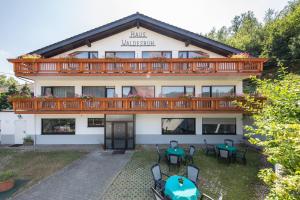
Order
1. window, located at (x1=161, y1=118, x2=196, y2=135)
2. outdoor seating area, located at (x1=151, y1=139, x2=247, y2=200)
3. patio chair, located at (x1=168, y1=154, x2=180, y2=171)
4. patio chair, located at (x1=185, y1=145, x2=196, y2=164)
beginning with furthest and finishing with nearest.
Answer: window, located at (x1=161, y1=118, x2=196, y2=135)
patio chair, located at (x1=185, y1=145, x2=196, y2=164)
patio chair, located at (x1=168, y1=154, x2=180, y2=171)
outdoor seating area, located at (x1=151, y1=139, x2=247, y2=200)

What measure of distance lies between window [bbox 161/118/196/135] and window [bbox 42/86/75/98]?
8.97m

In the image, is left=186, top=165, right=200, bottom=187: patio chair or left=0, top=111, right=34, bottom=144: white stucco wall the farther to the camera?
left=0, top=111, right=34, bottom=144: white stucco wall

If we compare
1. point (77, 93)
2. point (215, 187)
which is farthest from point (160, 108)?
point (77, 93)

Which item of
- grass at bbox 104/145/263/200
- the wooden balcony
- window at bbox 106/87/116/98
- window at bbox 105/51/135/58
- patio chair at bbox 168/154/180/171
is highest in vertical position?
window at bbox 105/51/135/58

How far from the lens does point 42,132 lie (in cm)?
1516

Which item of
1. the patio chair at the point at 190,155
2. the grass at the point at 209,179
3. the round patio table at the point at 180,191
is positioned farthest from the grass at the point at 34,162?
the patio chair at the point at 190,155

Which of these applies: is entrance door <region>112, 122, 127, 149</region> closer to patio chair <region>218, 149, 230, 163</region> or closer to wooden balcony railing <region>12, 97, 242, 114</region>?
wooden balcony railing <region>12, 97, 242, 114</region>

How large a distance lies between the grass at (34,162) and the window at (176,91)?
8781 mm

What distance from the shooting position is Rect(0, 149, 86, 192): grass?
9656 millimetres

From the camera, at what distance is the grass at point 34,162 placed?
9.66 metres

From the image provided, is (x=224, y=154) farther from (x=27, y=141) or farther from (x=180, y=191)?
(x=27, y=141)

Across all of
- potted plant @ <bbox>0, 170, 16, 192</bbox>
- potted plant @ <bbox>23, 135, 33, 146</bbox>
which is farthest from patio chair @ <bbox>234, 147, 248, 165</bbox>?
potted plant @ <bbox>23, 135, 33, 146</bbox>

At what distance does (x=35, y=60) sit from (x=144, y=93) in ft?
30.7

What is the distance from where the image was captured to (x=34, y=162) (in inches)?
450
